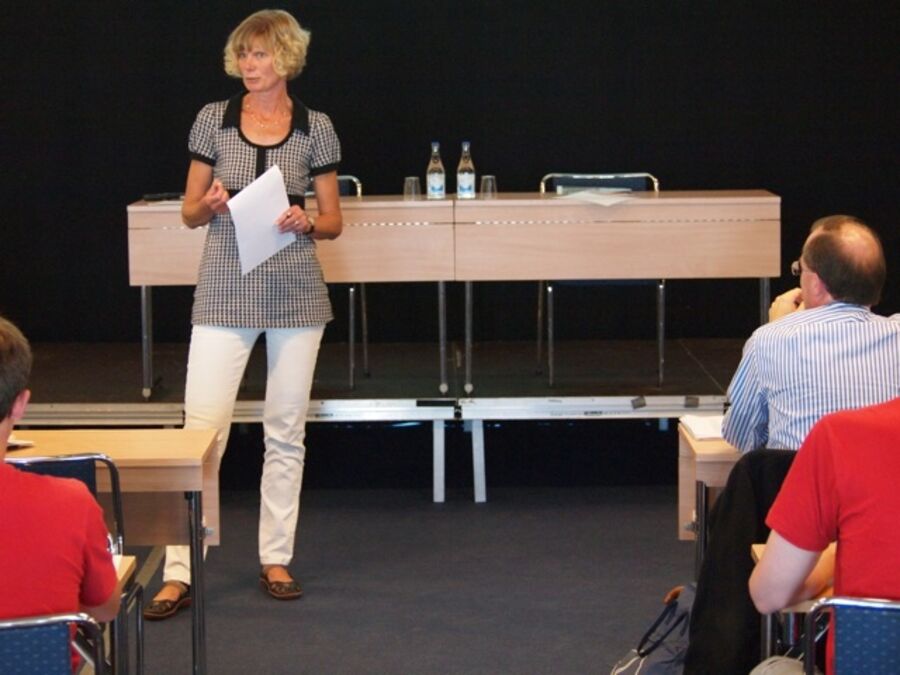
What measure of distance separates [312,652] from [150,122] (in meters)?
3.76

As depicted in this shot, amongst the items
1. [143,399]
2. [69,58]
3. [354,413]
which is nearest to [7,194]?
[69,58]

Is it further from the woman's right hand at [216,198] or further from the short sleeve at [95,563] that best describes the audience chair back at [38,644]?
the woman's right hand at [216,198]

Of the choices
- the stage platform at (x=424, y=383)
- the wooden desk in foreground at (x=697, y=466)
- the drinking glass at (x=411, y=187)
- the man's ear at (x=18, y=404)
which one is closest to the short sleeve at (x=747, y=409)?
the wooden desk in foreground at (x=697, y=466)

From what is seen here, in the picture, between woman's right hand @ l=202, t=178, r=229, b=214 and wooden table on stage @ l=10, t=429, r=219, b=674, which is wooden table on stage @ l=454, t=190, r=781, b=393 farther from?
wooden table on stage @ l=10, t=429, r=219, b=674

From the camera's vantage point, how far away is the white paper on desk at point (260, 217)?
4.44 meters

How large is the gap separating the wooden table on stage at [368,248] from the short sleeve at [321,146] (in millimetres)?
Result: 1315

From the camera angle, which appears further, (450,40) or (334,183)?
(450,40)

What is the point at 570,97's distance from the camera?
746 cm

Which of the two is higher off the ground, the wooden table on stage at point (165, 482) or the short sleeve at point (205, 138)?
the short sleeve at point (205, 138)

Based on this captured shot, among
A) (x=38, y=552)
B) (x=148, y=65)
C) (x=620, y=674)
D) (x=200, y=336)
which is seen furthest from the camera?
(x=148, y=65)

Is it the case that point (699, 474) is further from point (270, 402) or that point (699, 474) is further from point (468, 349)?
point (468, 349)

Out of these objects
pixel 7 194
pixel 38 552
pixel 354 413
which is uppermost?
pixel 7 194

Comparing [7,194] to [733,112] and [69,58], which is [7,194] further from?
[733,112]

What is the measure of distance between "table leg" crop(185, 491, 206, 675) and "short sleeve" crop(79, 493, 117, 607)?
1181mm
